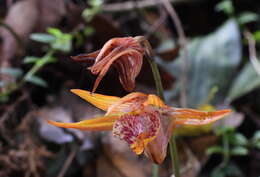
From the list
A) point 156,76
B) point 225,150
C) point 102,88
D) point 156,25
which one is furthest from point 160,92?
point 156,25

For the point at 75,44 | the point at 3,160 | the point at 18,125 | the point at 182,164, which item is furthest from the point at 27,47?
the point at 182,164

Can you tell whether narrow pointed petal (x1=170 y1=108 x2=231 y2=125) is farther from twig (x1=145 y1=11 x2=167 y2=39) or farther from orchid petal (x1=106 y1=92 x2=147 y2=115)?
twig (x1=145 y1=11 x2=167 y2=39)

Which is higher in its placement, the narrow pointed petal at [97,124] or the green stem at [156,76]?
the green stem at [156,76]

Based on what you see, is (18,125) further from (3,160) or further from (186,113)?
(186,113)

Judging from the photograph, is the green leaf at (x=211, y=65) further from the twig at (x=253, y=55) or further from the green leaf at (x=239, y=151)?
the green leaf at (x=239, y=151)

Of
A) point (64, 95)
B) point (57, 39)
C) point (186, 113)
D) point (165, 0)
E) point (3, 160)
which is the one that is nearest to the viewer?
point (186, 113)

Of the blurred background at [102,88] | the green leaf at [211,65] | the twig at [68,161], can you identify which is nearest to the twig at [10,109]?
the blurred background at [102,88]
